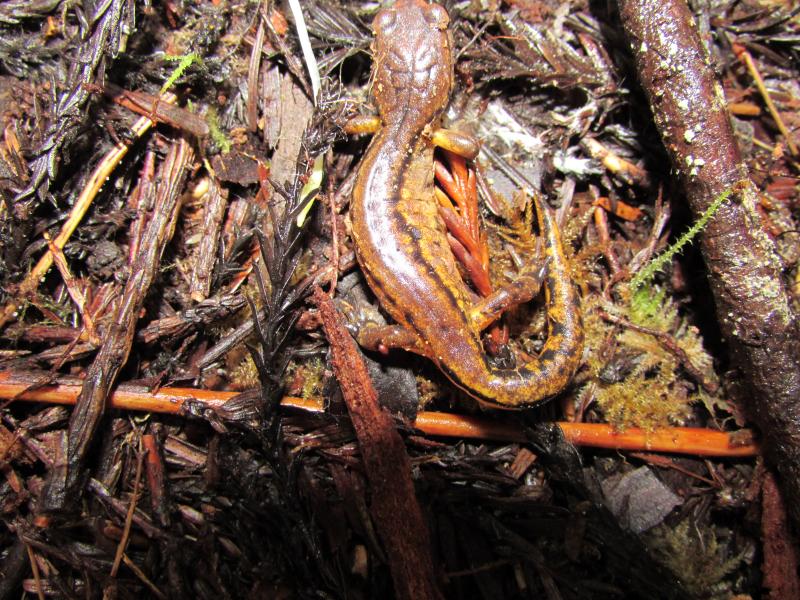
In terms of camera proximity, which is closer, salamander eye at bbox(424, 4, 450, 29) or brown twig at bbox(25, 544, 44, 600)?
brown twig at bbox(25, 544, 44, 600)

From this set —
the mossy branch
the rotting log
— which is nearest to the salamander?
the mossy branch

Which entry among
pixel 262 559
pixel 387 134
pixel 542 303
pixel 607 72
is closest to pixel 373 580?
pixel 262 559

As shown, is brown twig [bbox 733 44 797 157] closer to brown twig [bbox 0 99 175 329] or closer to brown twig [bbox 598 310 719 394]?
brown twig [bbox 598 310 719 394]

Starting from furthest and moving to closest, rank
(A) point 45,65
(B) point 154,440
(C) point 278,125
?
(C) point 278,125 → (A) point 45,65 → (B) point 154,440

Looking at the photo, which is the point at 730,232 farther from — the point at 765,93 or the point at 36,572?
the point at 36,572

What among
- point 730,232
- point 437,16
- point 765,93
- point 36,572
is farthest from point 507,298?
point 36,572

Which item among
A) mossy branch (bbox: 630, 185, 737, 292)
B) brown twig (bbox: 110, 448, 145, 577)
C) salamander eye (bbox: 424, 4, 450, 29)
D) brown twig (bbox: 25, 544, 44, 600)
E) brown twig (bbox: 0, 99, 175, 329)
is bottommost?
brown twig (bbox: 25, 544, 44, 600)

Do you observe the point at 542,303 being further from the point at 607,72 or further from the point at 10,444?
the point at 10,444
